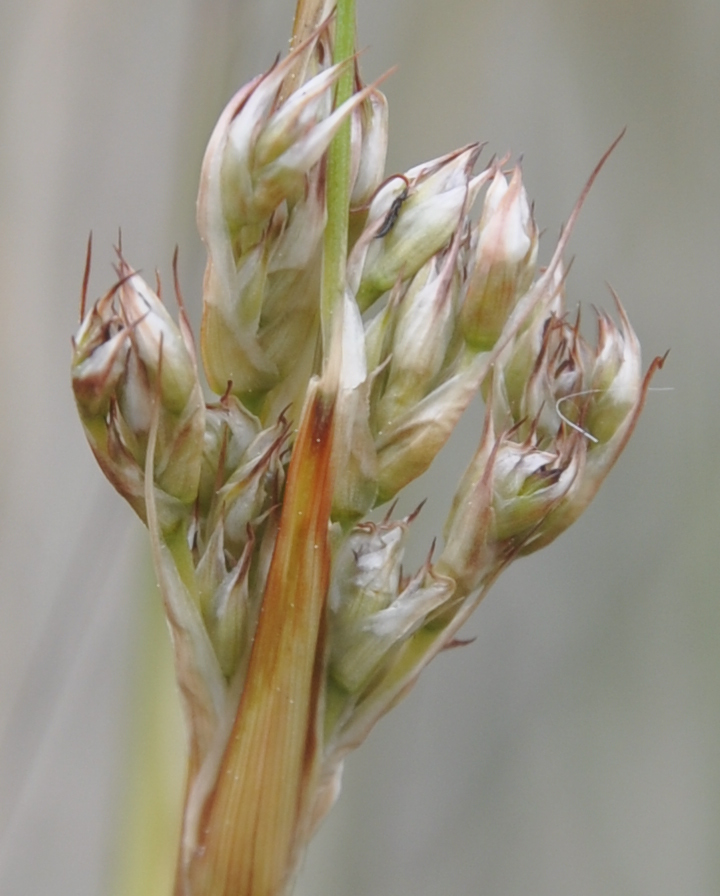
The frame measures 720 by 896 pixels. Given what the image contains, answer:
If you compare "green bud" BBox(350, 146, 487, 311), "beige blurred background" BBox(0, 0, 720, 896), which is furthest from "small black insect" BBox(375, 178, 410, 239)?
"beige blurred background" BBox(0, 0, 720, 896)

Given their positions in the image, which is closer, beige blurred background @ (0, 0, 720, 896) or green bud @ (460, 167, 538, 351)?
green bud @ (460, 167, 538, 351)

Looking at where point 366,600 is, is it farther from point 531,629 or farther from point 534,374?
point 531,629

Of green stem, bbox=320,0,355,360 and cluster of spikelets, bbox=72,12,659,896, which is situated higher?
green stem, bbox=320,0,355,360

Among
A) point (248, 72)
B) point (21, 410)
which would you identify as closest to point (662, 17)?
point (248, 72)

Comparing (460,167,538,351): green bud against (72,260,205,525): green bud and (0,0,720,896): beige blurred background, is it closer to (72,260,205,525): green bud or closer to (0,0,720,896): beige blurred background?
(72,260,205,525): green bud

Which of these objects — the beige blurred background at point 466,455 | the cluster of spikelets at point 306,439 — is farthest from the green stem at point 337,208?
the beige blurred background at point 466,455

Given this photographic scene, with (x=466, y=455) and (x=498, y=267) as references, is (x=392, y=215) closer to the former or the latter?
(x=498, y=267)

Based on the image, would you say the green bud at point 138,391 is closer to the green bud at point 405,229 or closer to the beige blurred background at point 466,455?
the green bud at point 405,229
